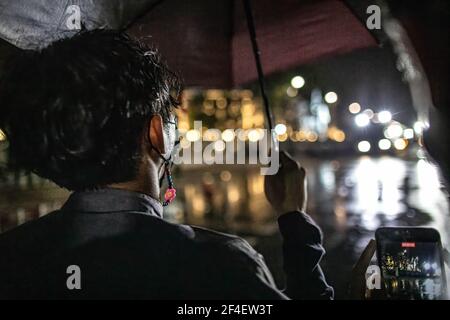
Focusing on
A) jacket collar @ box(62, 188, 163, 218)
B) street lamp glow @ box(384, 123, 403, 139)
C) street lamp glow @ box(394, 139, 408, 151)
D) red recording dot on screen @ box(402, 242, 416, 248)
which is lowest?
red recording dot on screen @ box(402, 242, 416, 248)

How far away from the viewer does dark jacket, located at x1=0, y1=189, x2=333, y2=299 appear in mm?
1396

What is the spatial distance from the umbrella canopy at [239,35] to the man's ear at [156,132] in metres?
1.25

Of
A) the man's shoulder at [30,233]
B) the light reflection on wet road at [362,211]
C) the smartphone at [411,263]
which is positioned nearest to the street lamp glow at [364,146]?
the light reflection on wet road at [362,211]

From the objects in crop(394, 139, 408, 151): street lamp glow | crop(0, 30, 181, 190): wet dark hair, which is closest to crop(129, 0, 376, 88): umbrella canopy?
crop(0, 30, 181, 190): wet dark hair

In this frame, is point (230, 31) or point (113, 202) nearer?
point (113, 202)

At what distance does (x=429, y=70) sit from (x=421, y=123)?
0.54 feet

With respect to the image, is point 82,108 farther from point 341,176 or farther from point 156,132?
point 341,176

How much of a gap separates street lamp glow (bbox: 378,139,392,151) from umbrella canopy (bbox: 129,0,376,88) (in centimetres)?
3771

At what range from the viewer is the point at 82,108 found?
58.6 inches

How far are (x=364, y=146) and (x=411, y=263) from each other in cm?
4205

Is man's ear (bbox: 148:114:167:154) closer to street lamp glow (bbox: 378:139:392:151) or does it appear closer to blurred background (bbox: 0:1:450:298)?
blurred background (bbox: 0:1:450:298)

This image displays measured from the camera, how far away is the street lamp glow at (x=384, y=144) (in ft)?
129

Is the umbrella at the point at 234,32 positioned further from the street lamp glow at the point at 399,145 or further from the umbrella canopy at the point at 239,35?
the street lamp glow at the point at 399,145

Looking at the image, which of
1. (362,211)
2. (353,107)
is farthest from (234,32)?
(353,107)
